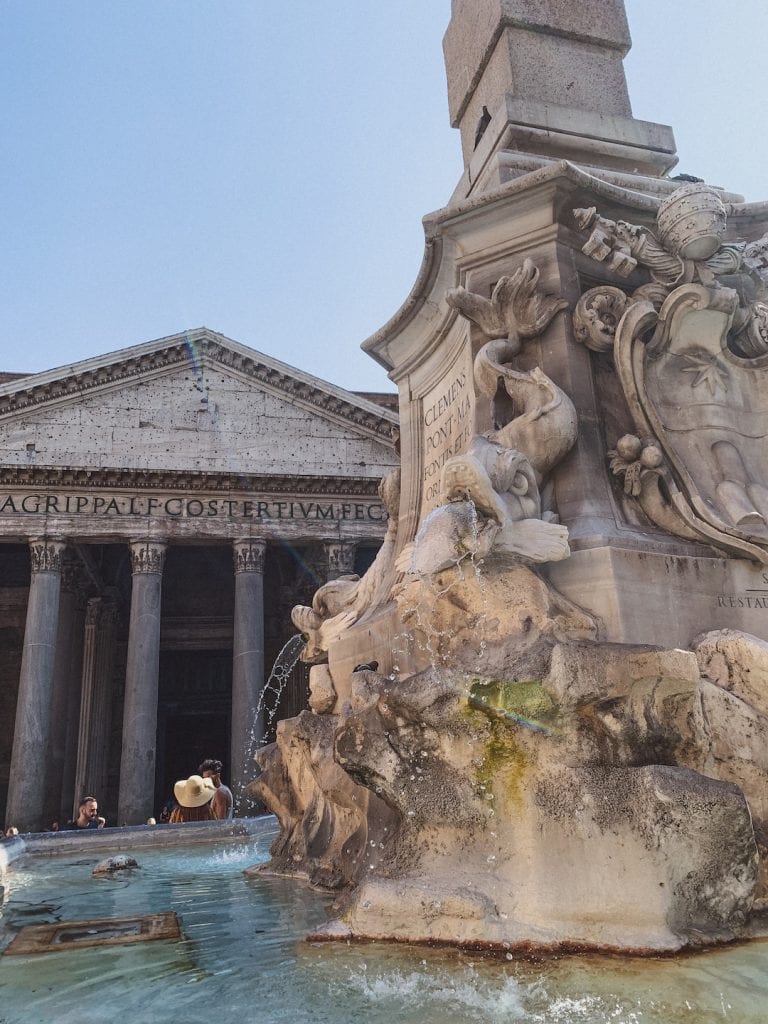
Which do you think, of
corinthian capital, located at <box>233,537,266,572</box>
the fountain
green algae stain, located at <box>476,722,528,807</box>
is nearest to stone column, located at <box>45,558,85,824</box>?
corinthian capital, located at <box>233,537,266,572</box>

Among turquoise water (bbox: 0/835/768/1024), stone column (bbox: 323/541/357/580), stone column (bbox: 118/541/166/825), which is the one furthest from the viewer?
stone column (bbox: 323/541/357/580)

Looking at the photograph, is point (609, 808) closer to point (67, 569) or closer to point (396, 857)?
point (396, 857)

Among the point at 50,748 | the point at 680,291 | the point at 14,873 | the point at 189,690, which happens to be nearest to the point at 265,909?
the point at 680,291

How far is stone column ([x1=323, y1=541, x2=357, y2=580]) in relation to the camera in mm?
18609

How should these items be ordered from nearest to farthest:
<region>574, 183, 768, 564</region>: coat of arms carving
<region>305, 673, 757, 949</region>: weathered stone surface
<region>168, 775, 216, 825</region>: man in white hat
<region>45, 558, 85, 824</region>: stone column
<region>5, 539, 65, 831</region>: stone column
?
1. <region>305, 673, 757, 949</region>: weathered stone surface
2. <region>574, 183, 768, 564</region>: coat of arms carving
3. <region>168, 775, 216, 825</region>: man in white hat
4. <region>5, 539, 65, 831</region>: stone column
5. <region>45, 558, 85, 824</region>: stone column

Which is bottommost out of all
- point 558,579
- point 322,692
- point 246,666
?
point 322,692

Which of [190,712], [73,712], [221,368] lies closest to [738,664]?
[221,368]

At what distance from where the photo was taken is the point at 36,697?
16.1 meters

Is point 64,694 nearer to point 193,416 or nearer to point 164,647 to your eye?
point 164,647

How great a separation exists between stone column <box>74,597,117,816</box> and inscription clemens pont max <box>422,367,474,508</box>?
18.6 m

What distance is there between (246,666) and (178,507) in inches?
154

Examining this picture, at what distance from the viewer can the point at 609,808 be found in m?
2.05

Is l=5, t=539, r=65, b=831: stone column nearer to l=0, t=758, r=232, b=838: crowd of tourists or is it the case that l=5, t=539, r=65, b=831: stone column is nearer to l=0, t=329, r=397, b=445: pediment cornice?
l=0, t=329, r=397, b=445: pediment cornice

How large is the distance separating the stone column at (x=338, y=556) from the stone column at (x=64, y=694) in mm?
5899
